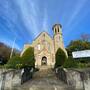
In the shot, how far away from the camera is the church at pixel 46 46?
3366cm

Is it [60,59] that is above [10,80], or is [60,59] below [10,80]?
above

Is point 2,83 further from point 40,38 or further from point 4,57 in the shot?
point 40,38

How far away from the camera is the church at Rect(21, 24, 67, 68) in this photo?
3366 centimetres

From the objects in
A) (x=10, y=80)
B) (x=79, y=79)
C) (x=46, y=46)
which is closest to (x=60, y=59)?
(x=46, y=46)

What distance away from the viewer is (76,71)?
1229cm

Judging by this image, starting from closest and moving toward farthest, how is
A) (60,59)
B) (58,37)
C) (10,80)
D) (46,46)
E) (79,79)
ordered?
(79,79) → (10,80) → (60,59) → (46,46) → (58,37)

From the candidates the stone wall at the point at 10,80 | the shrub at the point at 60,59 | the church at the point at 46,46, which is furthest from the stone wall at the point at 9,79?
the church at the point at 46,46

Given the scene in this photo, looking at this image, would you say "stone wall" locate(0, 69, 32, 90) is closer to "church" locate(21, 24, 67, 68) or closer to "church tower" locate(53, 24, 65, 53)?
"church" locate(21, 24, 67, 68)

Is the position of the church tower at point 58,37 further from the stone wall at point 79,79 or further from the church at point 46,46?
the stone wall at point 79,79

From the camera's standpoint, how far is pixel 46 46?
115 feet

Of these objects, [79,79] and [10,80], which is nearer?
[79,79]

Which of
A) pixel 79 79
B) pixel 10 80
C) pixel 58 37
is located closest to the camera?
pixel 79 79

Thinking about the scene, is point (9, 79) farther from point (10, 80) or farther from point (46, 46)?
point (46, 46)

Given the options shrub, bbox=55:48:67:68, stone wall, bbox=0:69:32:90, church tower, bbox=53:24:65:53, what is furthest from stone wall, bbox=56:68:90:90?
church tower, bbox=53:24:65:53
